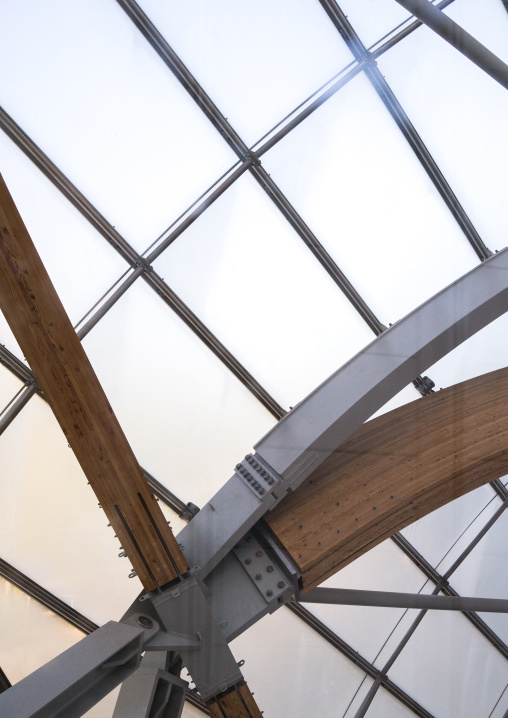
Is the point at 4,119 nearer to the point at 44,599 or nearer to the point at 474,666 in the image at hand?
the point at 44,599

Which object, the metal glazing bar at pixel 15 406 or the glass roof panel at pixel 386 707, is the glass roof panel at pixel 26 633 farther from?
the glass roof panel at pixel 386 707

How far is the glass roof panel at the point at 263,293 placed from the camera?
1292 cm

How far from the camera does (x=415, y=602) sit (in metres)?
10.5

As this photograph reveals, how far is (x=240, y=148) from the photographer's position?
A: 12.7m

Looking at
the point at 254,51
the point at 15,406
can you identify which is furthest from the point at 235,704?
the point at 254,51

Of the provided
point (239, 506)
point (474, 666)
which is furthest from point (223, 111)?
point (474, 666)

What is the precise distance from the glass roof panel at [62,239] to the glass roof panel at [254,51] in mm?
3693

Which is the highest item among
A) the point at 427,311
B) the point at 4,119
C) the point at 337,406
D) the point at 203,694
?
the point at 4,119

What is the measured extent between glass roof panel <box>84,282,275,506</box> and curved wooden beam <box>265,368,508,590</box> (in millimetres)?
4001

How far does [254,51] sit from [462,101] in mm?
4752

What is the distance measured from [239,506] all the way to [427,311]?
445 cm

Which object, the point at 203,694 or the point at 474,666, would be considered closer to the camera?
the point at 203,694

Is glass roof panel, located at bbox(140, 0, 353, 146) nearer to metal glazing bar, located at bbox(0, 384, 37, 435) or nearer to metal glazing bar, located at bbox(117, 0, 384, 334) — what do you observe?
metal glazing bar, located at bbox(117, 0, 384, 334)

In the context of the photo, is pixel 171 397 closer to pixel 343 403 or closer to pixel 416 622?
pixel 343 403
